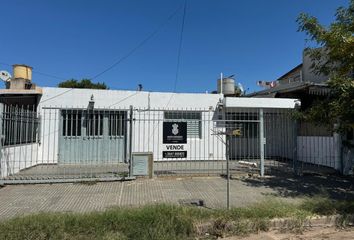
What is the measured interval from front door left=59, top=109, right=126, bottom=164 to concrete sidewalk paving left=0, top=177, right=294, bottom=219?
15.8 feet

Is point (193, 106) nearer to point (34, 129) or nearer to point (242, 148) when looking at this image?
point (242, 148)

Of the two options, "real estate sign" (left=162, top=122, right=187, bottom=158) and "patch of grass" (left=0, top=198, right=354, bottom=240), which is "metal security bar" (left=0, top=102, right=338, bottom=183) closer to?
"real estate sign" (left=162, top=122, right=187, bottom=158)

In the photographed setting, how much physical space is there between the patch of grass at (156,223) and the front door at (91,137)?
26.4 feet

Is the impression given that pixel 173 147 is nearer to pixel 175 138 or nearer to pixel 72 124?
pixel 175 138

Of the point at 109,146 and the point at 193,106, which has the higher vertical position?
the point at 193,106

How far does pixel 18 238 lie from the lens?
197 inches

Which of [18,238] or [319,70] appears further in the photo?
[319,70]

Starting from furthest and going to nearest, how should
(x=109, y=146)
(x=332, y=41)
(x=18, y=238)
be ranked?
(x=109, y=146)
(x=332, y=41)
(x=18, y=238)

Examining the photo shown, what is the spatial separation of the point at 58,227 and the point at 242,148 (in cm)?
1262

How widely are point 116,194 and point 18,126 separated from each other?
17.1 ft

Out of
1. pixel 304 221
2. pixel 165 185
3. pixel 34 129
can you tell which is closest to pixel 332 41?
pixel 304 221

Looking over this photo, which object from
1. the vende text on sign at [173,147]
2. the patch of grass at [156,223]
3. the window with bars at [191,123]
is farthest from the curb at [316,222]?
the window with bars at [191,123]

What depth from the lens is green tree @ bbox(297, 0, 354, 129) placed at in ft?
27.1

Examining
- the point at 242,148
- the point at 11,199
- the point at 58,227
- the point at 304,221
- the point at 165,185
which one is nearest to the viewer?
the point at 58,227
